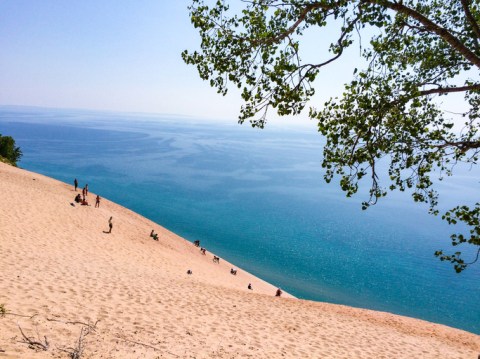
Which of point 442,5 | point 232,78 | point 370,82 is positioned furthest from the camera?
point 442,5

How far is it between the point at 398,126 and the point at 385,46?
1.69 metres

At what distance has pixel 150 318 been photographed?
415 inches

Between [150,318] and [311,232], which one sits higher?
[150,318]

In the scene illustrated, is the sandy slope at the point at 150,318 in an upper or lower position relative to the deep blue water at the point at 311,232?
upper

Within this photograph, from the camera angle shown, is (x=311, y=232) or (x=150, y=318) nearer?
(x=150, y=318)

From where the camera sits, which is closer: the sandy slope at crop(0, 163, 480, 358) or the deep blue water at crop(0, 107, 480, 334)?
the sandy slope at crop(0, 163, 480, 358)

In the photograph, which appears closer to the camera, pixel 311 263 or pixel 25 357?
pixel 25 357

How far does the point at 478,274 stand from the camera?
52219mm

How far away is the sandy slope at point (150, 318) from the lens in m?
8.16

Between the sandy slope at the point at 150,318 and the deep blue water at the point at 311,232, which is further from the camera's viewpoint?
the deep blue water at the point at 311,232

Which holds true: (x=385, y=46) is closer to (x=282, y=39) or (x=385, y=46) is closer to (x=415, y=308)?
(x=282, y=39)

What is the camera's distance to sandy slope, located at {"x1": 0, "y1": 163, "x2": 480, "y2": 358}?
8.16 metres

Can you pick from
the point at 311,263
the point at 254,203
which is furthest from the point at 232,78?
the point at 254,203

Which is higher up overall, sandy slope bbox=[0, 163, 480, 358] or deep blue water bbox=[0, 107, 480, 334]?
sandy slope bbox=[0, 163, 480, 358]
